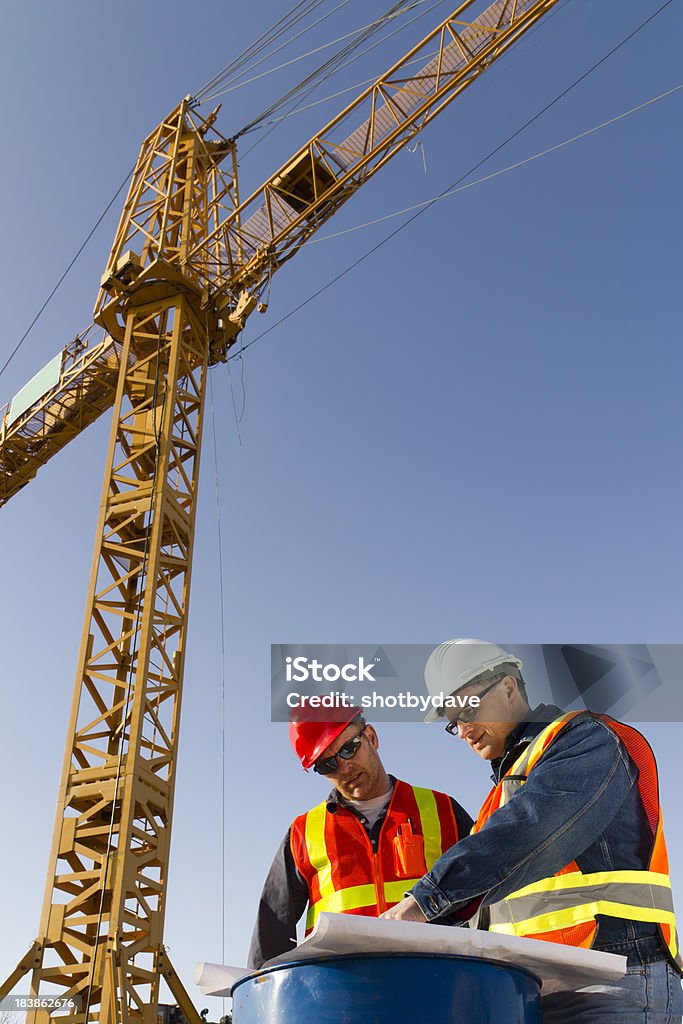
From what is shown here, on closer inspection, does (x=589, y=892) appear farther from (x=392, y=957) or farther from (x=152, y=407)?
(x=152, y=407)

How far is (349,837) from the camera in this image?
372 centimetres

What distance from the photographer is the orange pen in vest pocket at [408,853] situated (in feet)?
12.1

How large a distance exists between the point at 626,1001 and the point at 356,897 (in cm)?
158

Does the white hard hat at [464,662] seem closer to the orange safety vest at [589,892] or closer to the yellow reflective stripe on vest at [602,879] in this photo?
the orange safety vest at [589,892]

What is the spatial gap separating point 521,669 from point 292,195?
15.3 meters

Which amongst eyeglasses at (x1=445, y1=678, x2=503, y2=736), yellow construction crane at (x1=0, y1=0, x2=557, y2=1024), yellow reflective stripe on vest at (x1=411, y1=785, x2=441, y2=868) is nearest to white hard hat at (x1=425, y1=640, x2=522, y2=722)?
eyeglasses at (x1=445, y1=678, x2=503, y2=736)

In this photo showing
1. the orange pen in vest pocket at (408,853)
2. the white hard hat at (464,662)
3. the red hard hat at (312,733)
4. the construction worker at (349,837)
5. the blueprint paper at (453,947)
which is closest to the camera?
the blueprint paper at (453,947)

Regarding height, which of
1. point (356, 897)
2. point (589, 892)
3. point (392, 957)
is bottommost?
point (392, 957)

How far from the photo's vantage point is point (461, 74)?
16.1m

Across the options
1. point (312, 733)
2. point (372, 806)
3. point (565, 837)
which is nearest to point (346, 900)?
point (372, 806)

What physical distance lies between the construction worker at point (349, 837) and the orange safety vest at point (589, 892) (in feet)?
3.63

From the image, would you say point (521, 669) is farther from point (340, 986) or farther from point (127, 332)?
point (127, 332)

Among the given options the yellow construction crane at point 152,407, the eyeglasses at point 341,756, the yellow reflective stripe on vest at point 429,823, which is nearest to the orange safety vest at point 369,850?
the yellow reflective stripe on vest at point 429,823

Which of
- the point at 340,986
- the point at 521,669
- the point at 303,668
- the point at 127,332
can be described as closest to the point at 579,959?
the point at 340,986
